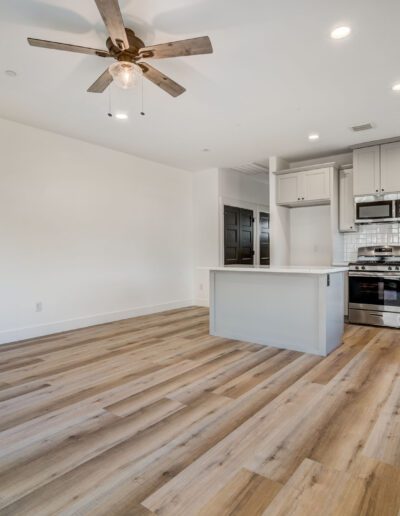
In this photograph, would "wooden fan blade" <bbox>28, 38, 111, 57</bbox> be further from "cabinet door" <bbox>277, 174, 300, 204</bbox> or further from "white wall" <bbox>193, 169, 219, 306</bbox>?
"white wall" <bbox>193, 169, 219, 306</bbox>

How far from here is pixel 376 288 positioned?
4863 mm

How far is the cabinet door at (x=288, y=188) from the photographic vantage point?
5.59 metres

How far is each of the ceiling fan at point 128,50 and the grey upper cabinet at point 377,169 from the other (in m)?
3.56

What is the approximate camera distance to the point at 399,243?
512 centimetres

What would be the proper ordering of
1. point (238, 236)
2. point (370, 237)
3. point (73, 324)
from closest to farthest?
point (73, 324), point (370, 237), point (238, 236)

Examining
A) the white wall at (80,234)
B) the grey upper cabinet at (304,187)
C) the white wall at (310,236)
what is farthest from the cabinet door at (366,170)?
the white wall at (80,234)

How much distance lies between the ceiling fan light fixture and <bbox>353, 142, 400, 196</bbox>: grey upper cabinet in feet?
12.7

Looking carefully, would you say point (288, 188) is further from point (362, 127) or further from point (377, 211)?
point (362, 127)

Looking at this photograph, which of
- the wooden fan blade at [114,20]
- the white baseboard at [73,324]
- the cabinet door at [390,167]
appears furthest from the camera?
the cabinet door at [390,167]

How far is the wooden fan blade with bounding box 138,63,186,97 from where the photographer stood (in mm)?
2562

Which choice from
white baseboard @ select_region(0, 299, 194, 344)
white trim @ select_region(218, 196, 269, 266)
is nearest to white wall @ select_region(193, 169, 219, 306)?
white trim @ select_region(218, 196, 269, 266)

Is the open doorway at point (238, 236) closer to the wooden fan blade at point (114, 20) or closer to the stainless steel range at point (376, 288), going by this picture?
the stainless steel range at point (376, 288)

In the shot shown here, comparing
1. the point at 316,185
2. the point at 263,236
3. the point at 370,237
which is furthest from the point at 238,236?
the point at 370,237

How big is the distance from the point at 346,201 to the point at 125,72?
Answer: 4.18m
